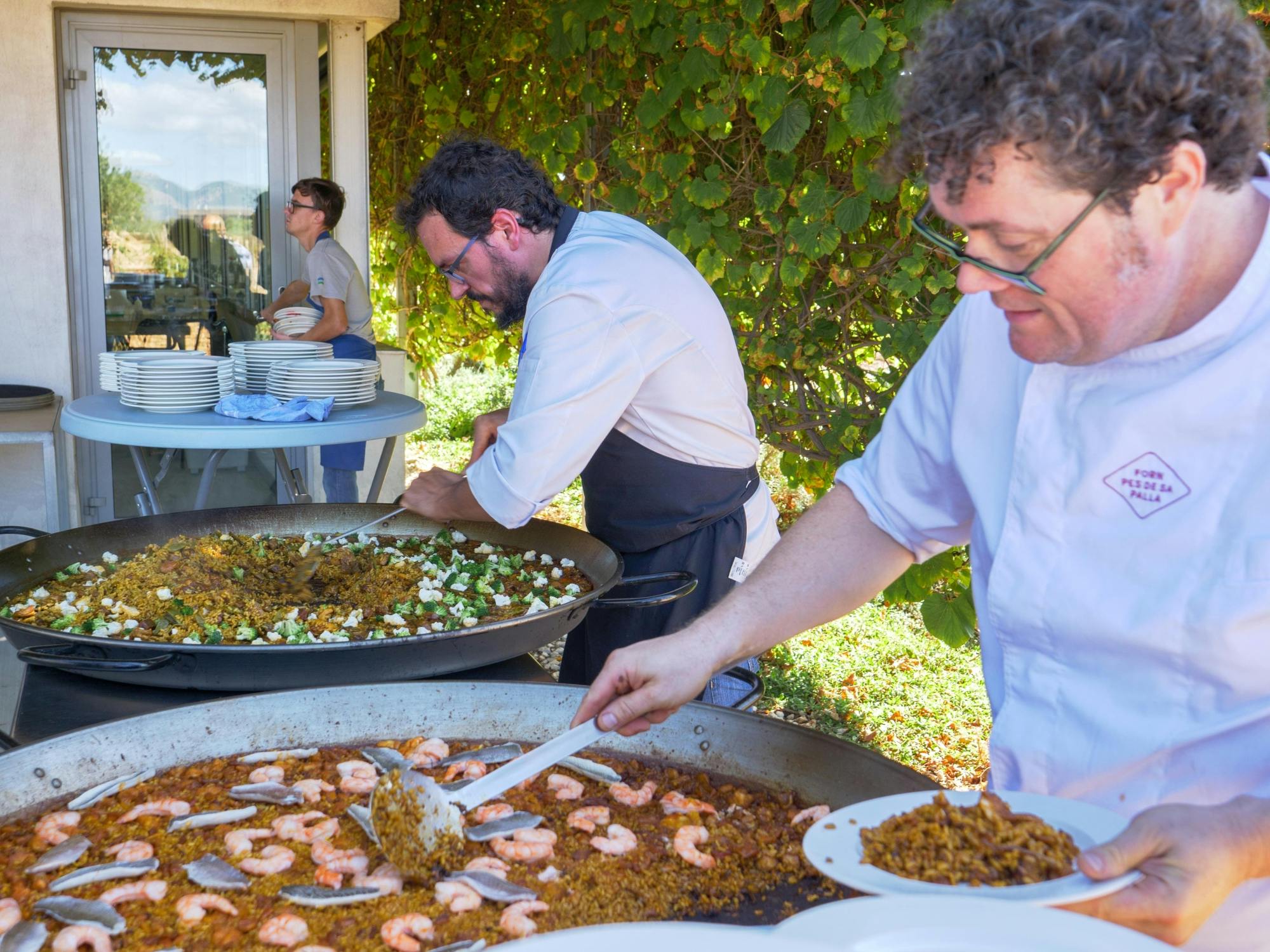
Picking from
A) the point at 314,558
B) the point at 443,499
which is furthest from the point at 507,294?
the point at 314,558

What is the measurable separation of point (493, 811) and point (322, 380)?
2.85 m

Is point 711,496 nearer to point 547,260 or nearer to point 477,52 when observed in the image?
point 547,260

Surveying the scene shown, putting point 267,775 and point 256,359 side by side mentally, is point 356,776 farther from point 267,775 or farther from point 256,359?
point 256,359

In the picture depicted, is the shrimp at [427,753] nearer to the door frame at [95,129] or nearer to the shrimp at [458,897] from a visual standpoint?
the shrimp at [458,897]

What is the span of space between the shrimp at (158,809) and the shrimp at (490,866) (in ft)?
1.44

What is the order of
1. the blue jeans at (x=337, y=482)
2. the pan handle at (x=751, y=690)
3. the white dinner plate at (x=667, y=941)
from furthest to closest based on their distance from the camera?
the blue jeans at (x=337, y=482) < the pan handle at (x=751, y=690) < the white dinner plate at (x=667, y=941)

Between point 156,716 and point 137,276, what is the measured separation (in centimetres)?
522

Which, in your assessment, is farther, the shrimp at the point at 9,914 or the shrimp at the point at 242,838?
the shrimp at the point at 242,838

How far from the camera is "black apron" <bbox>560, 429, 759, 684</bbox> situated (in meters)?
2.91

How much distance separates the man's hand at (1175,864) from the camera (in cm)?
103

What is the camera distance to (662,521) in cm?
293

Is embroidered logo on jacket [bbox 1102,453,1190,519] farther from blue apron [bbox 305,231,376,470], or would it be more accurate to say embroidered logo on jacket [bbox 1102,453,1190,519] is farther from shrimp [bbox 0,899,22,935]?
blue apron [bbox 305,231,376,470]

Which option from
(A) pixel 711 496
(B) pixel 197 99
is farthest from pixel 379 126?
(A) pixel 711 496

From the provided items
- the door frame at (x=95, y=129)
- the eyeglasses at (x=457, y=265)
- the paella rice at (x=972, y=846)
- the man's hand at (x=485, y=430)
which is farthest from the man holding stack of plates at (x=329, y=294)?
the paella rice at (x=972, y=846)
